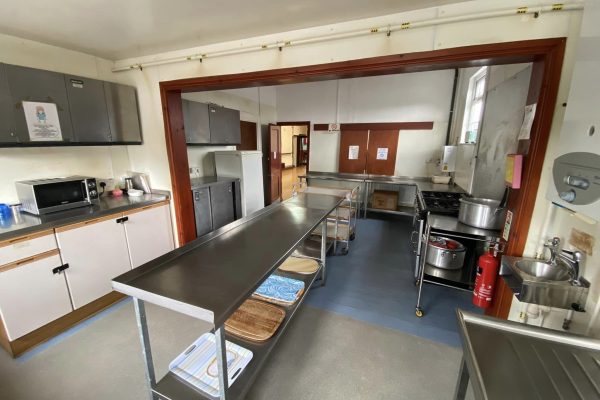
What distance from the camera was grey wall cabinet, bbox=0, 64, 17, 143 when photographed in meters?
1.77

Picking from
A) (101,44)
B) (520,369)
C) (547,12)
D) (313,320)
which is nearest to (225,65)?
(101,44)

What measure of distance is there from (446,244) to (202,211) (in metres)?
3.02

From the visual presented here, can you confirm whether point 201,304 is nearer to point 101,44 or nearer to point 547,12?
point 547,12

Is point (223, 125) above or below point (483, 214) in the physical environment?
above

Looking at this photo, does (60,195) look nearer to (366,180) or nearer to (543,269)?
(543,269)

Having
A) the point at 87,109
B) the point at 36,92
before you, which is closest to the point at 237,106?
the point at 87,109

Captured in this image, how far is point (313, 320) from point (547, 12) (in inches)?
101

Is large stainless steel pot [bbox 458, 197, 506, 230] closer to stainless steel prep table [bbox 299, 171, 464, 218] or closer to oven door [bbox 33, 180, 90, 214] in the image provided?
stainless steel prep table [bbox 299, 171, 464, 218]

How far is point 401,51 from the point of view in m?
1.62

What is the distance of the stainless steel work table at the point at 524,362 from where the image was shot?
740 mm

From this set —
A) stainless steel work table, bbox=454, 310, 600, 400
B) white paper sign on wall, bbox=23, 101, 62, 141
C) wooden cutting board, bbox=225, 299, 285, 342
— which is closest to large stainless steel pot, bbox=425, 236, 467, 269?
stainless steel work table, bbox=454, 310, 600, 400

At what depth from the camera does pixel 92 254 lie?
2061 mm

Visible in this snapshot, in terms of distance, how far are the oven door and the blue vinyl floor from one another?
2.36 metres

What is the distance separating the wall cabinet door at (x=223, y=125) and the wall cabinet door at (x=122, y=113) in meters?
1.13
